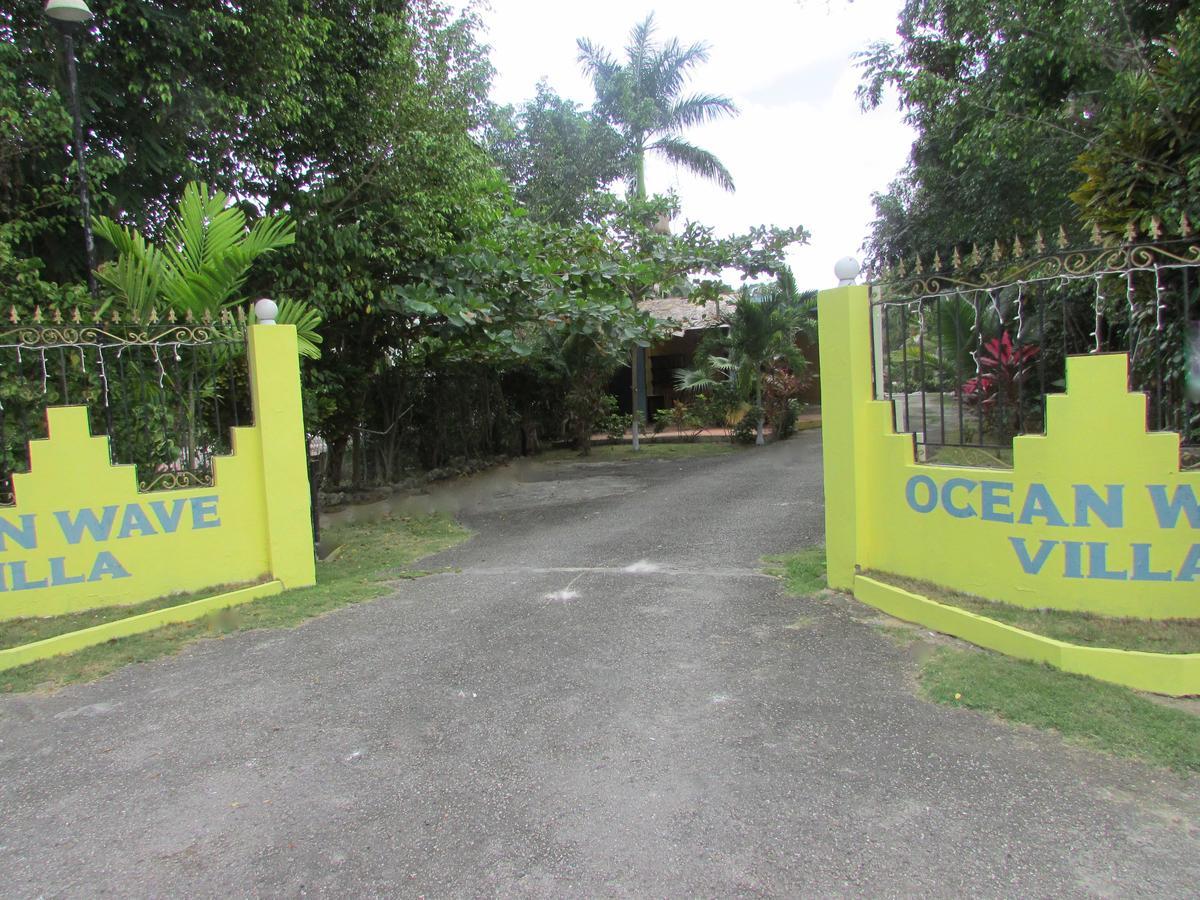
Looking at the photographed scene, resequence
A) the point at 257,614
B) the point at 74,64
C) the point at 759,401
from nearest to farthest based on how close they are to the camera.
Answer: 1. the point at 257,614
2. the point at 74,64
3. the point at 759,401

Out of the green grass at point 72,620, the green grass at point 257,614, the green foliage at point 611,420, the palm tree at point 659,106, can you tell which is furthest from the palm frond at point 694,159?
the green grass at point 72,620

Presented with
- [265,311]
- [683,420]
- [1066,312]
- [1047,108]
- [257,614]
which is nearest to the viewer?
[1066,312]

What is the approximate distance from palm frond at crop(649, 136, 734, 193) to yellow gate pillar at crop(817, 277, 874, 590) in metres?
18.8

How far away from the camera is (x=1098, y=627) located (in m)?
4.31

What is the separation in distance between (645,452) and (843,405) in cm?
1100

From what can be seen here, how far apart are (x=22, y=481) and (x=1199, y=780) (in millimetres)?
6635

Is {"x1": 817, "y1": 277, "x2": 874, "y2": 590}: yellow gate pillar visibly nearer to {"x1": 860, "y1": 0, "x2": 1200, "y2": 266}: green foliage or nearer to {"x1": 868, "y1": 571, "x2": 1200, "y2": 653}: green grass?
{"x1": 868, "y1": 571, "x2": 1200, "y2": 653}: green grass

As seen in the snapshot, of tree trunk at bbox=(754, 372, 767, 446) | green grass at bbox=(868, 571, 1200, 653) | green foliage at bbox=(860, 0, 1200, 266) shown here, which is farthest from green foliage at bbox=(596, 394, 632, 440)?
green grass at bbox=(868, 571, 1200, 653)

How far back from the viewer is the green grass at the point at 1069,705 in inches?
130

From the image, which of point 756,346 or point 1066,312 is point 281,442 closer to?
point 1066,312

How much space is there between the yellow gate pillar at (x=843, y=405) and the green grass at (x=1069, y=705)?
145 centimetres

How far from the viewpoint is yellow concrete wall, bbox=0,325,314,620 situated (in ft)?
17.6

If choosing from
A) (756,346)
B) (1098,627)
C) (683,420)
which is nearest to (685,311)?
(683,420)

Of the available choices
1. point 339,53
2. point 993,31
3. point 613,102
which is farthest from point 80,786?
point 613,102
